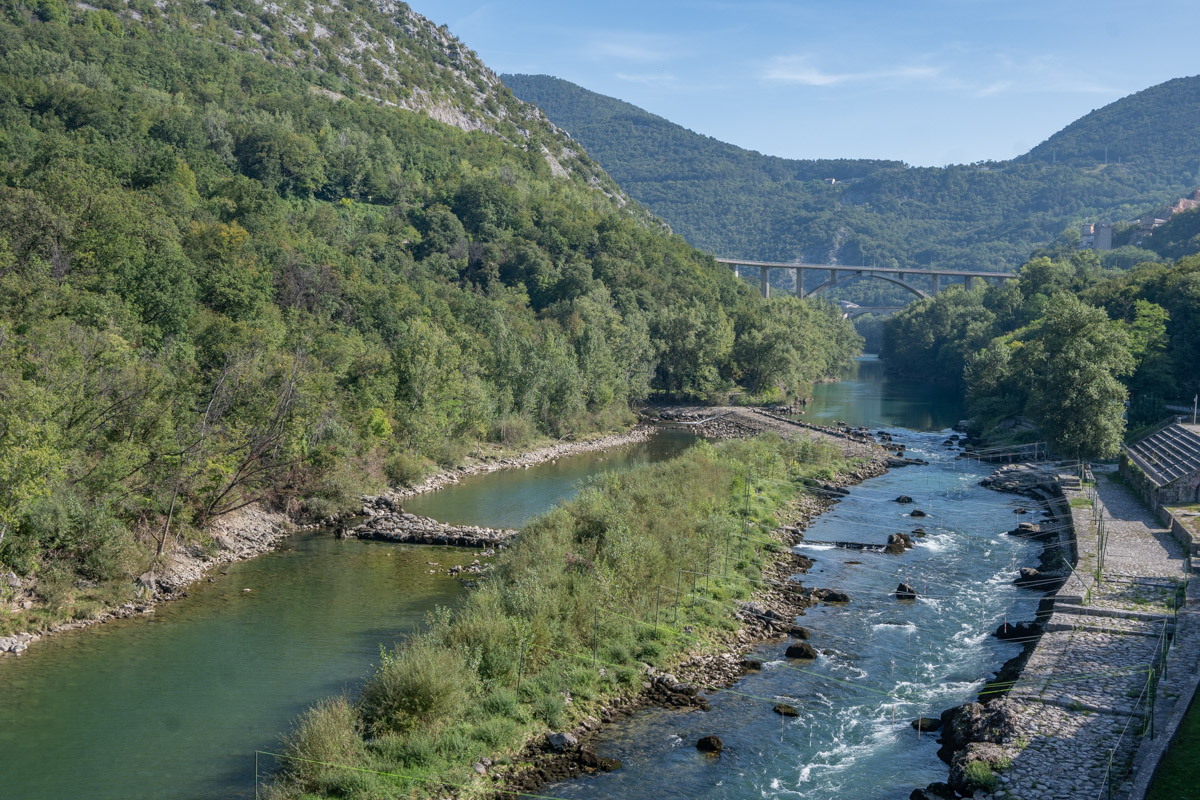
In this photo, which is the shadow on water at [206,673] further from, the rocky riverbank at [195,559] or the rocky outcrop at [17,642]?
the rocky riverbank at [195,559]

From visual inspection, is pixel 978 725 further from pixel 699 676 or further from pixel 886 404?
pixel 886 404

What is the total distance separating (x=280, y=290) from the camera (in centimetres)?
4828

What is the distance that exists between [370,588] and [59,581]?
26.5 feet

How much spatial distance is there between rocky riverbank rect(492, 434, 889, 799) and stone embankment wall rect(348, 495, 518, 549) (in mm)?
9705

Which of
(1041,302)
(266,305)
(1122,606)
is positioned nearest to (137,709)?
(1122,606)

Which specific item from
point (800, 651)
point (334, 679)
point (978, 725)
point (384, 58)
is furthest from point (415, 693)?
point (384, 58)

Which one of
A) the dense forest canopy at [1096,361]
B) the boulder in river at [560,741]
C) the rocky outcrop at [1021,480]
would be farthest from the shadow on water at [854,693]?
the dense forest canopy at [1096,361]

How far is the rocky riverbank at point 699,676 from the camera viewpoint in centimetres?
1661

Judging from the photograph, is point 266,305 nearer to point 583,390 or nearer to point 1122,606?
point 583,390

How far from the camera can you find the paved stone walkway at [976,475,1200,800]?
1534cm

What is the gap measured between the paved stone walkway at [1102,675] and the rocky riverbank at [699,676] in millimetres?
5141

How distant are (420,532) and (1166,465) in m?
29.5

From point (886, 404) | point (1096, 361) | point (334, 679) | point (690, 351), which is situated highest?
point (1096, 361)

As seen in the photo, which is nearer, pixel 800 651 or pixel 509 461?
pixel 800 651
